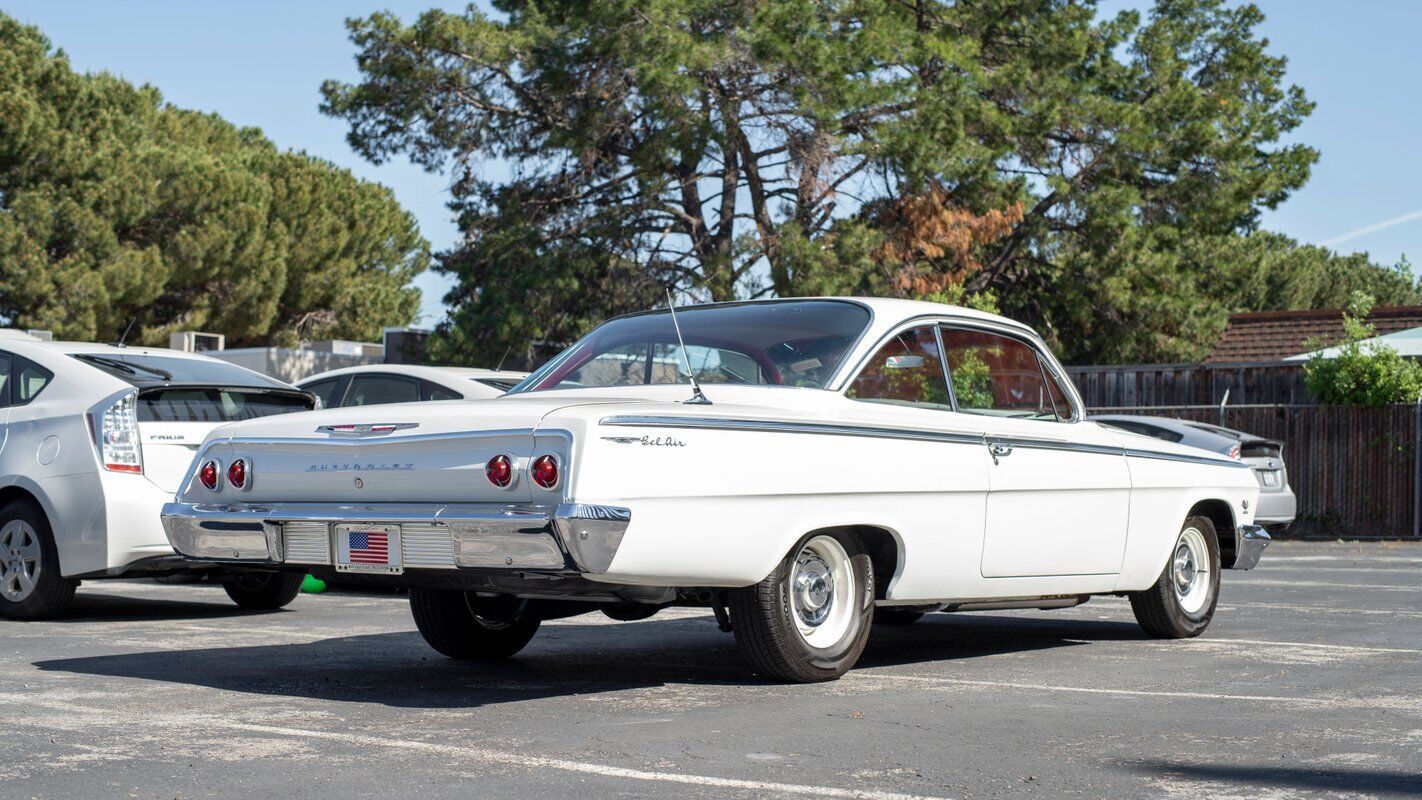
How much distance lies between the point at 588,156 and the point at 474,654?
2068 cm

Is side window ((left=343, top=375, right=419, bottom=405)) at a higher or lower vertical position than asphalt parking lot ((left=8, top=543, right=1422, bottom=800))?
higher

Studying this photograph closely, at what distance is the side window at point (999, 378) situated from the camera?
311 inches

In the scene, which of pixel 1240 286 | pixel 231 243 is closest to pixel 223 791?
pixel 1240 286

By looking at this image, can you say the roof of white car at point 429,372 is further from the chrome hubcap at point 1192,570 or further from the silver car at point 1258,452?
the silver car at point 1258,452

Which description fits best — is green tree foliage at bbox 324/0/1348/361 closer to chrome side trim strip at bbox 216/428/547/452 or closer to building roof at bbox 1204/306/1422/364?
building roof at bbox 1204/306/1422/364

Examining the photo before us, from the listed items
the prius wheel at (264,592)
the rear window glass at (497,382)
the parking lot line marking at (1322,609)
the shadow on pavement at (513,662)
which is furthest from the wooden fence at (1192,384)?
the prius wheel at (264,592)

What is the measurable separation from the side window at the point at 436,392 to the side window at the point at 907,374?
5.64m

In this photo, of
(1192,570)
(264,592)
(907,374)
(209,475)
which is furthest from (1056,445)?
(264,592)

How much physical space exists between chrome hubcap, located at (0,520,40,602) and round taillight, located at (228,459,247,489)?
3445 mm

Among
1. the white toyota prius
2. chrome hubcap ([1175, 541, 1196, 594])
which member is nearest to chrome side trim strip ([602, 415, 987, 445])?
chrome hubcap ([1175, 541, 1196, 594])

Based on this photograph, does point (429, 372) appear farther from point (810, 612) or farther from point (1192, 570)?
point (810, 612)

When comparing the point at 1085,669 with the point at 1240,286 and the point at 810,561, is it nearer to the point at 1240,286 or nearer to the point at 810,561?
the point at 810,561

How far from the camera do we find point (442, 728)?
5859 millimetres

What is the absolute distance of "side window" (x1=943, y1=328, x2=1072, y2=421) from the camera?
7.89 m
